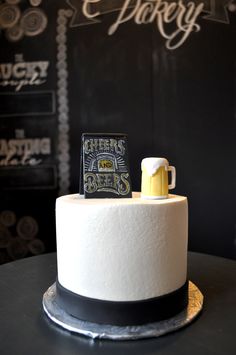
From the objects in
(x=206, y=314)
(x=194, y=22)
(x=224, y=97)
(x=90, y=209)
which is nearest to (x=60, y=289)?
(x=90, y=209)

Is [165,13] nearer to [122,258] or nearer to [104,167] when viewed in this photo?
[104,167]

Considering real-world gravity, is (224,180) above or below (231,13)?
below

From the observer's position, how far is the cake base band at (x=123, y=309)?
3.20ft

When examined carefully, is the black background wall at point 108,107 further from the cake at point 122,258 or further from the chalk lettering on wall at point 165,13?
the cake at point 122,258

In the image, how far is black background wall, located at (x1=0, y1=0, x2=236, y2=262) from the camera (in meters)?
2.59

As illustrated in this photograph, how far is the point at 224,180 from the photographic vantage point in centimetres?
261

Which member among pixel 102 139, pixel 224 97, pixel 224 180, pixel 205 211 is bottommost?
pixel 205 211

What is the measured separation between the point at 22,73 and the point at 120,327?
7.74ft

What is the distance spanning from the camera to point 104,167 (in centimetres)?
111

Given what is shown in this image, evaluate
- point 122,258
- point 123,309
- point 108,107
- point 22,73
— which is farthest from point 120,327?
point 22,73

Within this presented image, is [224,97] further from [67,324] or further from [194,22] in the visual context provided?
[67,324]

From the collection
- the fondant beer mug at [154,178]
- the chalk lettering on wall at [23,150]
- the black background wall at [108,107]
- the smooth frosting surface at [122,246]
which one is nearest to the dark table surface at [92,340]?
the smooth frosting surface at [122,246]

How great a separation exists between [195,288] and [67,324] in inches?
20.4

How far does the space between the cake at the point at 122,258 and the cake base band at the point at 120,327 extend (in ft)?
0.06
